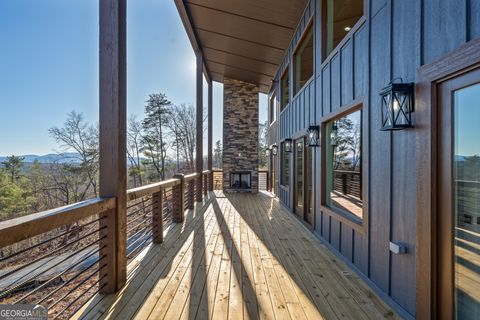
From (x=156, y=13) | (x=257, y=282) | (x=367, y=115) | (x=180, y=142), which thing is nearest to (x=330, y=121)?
(x=367, y=115)

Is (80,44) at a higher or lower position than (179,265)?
higher

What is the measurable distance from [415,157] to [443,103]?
0.42 metres

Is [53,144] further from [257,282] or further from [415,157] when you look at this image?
[415,157]

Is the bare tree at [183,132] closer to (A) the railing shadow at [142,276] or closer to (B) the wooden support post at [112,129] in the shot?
(A) the railing shadow at [142,276]

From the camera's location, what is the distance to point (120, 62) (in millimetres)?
2373

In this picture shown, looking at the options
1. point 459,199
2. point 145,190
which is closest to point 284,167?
point 145,190

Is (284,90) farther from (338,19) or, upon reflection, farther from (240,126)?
(338,19)

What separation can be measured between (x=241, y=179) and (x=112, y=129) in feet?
26.5

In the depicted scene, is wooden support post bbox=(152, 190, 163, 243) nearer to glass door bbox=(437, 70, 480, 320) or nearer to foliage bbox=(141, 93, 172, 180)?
glass door bbox=(437, 70, 480, 320)

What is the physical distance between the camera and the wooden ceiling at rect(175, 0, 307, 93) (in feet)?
17.5

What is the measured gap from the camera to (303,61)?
584cm

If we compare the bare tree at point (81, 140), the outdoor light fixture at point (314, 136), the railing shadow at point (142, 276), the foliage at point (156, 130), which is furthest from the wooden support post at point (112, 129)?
the foliage at point (156, 130)

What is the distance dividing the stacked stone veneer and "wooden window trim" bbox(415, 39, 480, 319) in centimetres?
839

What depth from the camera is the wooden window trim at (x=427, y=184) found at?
1806 millimetres
